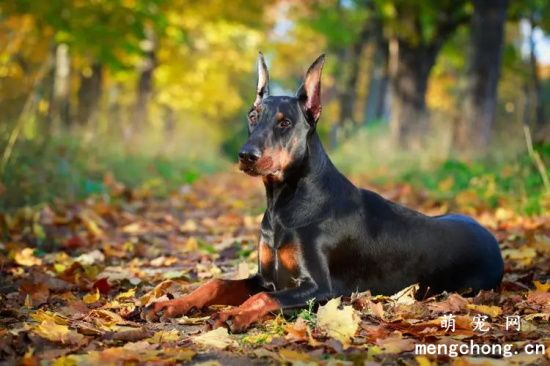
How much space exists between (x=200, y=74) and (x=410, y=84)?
1012 centimetres

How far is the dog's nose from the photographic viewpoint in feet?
14.4

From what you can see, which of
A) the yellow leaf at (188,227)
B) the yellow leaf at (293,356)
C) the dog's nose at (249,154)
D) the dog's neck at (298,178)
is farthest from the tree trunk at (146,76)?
the yellow leaf at (293,356)

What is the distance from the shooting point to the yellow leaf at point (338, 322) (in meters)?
3.75

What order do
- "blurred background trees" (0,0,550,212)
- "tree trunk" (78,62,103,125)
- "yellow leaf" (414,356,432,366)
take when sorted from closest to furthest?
"yellow leaf" (414,356,432,366) < "blurred background trees" (0,0,550,212) < "tree trunk" (78,62,103,125)

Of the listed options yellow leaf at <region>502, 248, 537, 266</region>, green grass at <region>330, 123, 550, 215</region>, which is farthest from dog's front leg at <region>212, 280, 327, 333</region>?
green grass at <region>330, 123, 550, 215</region>

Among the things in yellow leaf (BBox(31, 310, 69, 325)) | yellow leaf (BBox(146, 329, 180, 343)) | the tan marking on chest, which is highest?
the tan marking on chest

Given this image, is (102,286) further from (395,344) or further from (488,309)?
(488,309)

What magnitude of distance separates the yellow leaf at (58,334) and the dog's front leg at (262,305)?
0.73m

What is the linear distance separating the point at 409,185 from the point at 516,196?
3.08 meters

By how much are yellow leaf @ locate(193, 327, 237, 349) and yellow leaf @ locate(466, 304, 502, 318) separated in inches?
60.7

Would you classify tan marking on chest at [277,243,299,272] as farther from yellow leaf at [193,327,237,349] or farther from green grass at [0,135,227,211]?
green grass at [0,135,227,211]

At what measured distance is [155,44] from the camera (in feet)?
76.5

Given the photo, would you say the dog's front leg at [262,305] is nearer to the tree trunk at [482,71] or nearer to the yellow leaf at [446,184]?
the yellow leaf at [446,184]

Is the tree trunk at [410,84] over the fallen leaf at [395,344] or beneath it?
over
